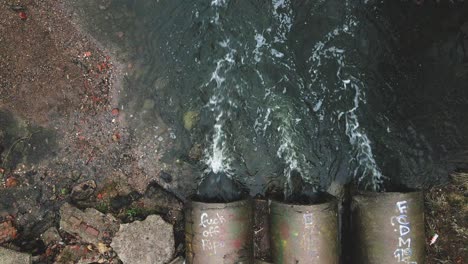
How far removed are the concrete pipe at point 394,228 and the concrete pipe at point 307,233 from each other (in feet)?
1.18

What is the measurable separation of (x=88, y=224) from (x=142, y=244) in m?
0.68

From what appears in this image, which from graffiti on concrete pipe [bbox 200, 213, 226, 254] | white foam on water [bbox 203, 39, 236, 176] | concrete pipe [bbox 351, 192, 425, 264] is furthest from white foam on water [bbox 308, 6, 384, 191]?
graffiti on concrete pipe [bbox 200, 213, 226, 254]

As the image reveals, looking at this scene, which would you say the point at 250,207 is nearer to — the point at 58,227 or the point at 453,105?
the point at 58,227

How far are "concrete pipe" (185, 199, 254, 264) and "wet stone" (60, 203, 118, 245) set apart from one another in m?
1.16

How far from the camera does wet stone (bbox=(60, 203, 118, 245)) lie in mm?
4594

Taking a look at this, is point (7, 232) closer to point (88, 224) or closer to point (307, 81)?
point (88, 224)

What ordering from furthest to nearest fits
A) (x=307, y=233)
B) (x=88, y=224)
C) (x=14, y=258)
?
(x=88, y=224)
(x=14, y=258)
(x=307, y=233)

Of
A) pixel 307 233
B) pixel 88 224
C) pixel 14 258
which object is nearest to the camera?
pixel 307 233

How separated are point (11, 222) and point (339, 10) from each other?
15.0 ft

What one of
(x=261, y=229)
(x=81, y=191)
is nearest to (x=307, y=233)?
(x=261, y=229)

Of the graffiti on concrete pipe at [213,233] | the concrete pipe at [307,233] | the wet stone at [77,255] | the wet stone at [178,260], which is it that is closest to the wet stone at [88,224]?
the wet stone at [77,255]

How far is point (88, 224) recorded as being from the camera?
181 inches

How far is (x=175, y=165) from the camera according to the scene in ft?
15.5

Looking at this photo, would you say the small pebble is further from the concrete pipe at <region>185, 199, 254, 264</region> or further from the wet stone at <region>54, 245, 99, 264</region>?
the wet stone at <region>54, 245, 99, 264</region>
